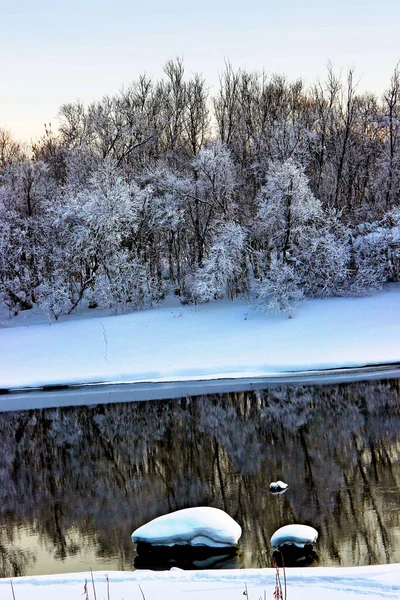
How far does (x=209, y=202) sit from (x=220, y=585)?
34.2m

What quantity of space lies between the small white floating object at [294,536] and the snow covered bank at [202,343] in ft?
61.4

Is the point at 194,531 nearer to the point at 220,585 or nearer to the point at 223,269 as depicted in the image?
the point at 220,585

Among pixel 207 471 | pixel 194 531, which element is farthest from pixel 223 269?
pixel 194 531

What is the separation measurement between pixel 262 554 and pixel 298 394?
13944 mm

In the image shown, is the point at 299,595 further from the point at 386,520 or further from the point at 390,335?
the point at 390,335

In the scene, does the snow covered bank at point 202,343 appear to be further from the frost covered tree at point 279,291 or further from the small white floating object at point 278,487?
the small white floating object at point 278,487

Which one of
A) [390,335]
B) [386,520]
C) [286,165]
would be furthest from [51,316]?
[386,520]

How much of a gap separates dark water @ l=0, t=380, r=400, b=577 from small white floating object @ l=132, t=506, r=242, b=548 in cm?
35

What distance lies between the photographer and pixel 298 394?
24.5 metres

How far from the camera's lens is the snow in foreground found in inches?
290

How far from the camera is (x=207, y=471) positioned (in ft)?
53.2

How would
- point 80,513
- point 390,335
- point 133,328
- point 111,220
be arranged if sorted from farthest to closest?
point 111,220 < point 133,328 < point 390,335 < point 80,513

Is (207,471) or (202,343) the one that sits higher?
(202,343)

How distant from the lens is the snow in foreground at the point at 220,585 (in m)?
7.38
